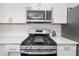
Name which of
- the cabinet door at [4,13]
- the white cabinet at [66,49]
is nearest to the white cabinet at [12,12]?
the cabinet door at [4,13]

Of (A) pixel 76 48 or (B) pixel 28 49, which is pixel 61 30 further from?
(B) pixel 28 49

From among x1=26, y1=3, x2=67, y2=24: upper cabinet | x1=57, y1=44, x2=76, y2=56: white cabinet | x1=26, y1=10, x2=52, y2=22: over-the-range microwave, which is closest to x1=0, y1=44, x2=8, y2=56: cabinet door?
x1=26, y1=10, x2=52, y2=22: over-the-range microwave

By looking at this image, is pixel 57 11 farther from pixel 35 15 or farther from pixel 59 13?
pixel 35 15

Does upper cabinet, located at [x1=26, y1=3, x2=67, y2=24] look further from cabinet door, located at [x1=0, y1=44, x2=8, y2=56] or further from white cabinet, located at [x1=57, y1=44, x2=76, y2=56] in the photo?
cabinet door, located at [x1=0, y1=44, x2=8, y2=56]

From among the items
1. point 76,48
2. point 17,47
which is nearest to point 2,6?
point 17,47

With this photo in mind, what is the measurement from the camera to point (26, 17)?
96.7 inches

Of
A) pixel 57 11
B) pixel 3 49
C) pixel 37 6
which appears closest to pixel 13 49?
pixel 3 49

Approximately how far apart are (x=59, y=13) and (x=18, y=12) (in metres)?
0.88

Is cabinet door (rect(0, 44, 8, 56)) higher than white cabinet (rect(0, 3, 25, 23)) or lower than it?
lower

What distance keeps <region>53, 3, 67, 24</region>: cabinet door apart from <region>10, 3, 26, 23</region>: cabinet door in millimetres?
665

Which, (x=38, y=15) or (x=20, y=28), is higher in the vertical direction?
(x=38, y=15)

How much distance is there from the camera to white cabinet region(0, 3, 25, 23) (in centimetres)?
243

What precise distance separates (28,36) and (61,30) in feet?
2.67

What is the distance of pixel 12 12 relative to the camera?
8.04 ft
